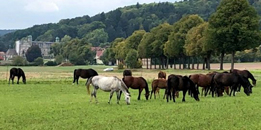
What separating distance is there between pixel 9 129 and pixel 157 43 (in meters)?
85.7

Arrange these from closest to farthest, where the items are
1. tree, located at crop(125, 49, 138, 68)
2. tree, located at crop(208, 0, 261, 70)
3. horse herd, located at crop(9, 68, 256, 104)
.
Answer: horse herd, located at crop(9, 68, 256, 104), tree, located at crop(208, 0, 261, 70), tree, located at crop(125, 49, 138, 68)

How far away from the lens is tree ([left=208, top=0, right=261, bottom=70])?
180 ft

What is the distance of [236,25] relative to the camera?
54219 mm

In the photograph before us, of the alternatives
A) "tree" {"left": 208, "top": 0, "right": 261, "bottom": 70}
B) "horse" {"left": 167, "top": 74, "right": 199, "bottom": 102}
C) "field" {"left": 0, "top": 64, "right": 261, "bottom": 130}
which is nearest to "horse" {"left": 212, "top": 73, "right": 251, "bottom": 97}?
"horse" {"left": 167, "top": 74, "right": 199, "bottom": 102}

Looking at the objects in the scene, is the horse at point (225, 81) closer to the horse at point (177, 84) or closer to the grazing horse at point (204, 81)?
the grazing horse at point (204, 81)

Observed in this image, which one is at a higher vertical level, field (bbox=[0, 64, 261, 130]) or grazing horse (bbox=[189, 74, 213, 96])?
grazing horse (bbox=[189, 74, 213, 96])

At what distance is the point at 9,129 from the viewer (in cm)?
1445

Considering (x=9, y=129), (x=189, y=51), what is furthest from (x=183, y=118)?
(x=189, y=51)

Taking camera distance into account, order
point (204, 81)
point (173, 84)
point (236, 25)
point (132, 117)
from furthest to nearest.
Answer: point (236, 25) → point (204, 81) → point (173, 84) → point (132, 117)

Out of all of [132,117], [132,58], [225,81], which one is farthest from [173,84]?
[132,58]

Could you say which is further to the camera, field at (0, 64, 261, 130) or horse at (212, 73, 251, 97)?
horse at (212, 73, 251, 97)

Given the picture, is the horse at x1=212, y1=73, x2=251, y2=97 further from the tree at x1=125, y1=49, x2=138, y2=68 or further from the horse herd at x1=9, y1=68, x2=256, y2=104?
→ the tree at x1=125, y1=49, x2=138, y2=68

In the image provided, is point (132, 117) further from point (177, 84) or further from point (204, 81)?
point (204, 81)

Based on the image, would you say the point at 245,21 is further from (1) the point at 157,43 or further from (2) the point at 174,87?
(1) the point at 157,43
